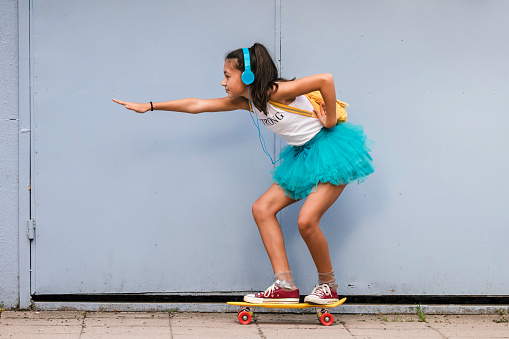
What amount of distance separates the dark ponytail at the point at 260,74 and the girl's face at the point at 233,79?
27 millimetres

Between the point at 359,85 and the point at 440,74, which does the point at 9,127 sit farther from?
the point at 440,74

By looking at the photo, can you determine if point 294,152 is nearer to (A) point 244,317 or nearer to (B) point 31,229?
(A) point 244,317

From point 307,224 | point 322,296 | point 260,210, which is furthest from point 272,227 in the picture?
point 322,296

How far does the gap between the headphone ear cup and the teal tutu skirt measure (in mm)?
570

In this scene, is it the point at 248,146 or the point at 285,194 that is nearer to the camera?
the point at 285,194

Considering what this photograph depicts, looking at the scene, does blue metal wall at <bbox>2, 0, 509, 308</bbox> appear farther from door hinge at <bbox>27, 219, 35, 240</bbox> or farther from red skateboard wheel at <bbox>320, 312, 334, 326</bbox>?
red skateboard wheel at <bbox>320, 312, 334, 326</bbox>

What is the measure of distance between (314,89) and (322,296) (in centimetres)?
134

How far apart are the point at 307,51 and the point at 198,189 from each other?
1.23 m

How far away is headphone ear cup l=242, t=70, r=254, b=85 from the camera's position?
4340 millimetres

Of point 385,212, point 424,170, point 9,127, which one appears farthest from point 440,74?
point 9,127

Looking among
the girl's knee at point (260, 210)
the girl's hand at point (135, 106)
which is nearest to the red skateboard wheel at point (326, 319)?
the girl's knee at point (260, 210)

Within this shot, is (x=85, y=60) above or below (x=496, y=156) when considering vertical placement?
above

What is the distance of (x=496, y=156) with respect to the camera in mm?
5008

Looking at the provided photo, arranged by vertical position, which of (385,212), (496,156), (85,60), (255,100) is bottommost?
(385,212)
